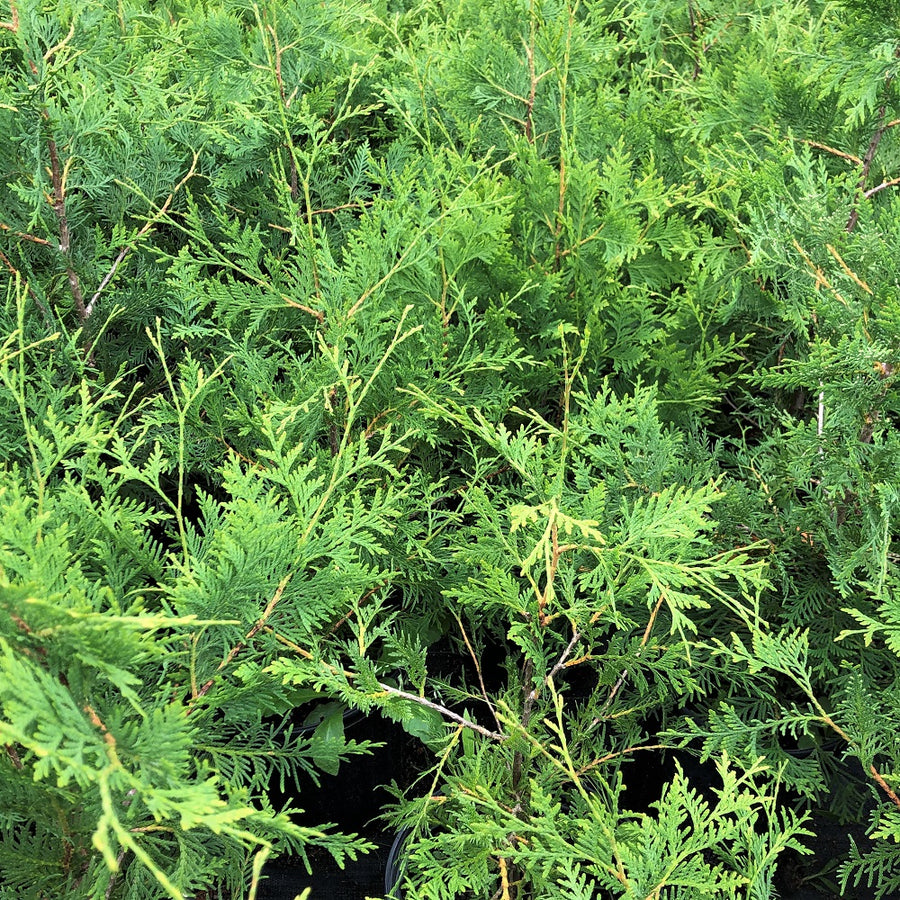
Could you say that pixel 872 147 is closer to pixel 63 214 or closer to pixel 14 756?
pixel 63 214

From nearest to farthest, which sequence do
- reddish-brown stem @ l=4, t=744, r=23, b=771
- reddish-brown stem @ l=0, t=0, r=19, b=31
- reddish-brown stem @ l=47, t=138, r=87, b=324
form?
reddish-brown stem @ l=4, t=744, r=23, b=771, reddish-brown stem @ l=0, t=0, r=19, b=31, reddish-brown stem @ l=47, t=138, r=87, b=324

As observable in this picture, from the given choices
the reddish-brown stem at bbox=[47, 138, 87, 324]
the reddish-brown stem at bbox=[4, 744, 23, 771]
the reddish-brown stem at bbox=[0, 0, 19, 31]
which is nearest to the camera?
the reddish-brown stem at bbox=[4, 744, 23, 771]

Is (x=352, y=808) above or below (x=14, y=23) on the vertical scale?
below

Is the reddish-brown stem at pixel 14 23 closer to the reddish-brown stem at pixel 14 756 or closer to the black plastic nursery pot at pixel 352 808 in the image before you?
the reddish-brown stem at pixel 14 756

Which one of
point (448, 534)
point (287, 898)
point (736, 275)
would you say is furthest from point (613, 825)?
point (736, 275)

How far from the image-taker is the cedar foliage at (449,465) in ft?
3.81

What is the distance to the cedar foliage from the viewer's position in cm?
116

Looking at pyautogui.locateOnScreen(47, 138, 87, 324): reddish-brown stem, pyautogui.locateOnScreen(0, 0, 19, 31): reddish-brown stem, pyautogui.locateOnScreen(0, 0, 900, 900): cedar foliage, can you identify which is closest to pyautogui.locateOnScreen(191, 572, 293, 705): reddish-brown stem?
pyautogui.locateOnScreen(0, 0, 900, 900): cedar foliage

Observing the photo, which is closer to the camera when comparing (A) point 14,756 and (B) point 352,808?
(A) point 14,756

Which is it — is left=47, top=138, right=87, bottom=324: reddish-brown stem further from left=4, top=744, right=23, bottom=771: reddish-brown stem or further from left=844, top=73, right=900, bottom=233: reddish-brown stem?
left=844, top=73, right=900, bottom=233: reddish-brown stem

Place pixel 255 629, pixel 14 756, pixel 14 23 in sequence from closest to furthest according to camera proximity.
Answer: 1. pixel 14 756
2. pixel 255 629
3. pixel 14 23

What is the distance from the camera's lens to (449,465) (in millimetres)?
2021

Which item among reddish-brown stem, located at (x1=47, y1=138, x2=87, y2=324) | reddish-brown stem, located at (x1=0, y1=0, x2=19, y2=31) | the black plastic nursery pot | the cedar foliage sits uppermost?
reddish-brown stem, located at (x1=0, y1=0, x2=19, y2=31)

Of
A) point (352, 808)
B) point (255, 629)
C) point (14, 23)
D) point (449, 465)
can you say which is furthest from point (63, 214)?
point (352, 808)
